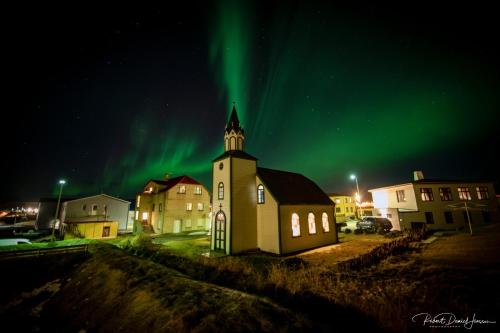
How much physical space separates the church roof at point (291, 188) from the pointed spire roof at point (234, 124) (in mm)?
5043

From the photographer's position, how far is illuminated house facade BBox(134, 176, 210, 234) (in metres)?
36.3

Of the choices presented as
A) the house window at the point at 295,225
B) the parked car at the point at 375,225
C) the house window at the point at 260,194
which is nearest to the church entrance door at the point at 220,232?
the house window at the point at 260,194

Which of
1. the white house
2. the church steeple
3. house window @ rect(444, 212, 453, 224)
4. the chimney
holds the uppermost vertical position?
the church steeple

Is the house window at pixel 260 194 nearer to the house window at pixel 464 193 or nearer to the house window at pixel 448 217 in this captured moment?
the house window at pixel 448 217

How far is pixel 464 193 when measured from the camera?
31.3 metres

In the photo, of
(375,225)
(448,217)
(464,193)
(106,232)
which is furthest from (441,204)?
(106,232)

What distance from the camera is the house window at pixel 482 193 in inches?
1245

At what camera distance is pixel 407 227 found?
2970 cm

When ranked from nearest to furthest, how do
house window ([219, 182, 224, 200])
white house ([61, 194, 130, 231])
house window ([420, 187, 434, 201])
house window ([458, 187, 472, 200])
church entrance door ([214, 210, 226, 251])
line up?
church entrance door ([214, 210, 226, 251])
house window ([219, 182, 224, 200])
house window ([420, 187, 434, 201])
house window ([458, 187, 472, 200])
white house ([61, 194, 130, 231])

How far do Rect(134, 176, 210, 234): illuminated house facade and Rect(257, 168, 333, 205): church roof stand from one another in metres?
21.0

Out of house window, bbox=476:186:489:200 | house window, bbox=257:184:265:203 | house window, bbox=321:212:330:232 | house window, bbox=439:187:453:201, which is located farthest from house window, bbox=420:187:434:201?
house window, bbox=257:184:265:203

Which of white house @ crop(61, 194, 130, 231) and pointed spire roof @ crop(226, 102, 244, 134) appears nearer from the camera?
pointed spire roof @ crop(226, 102, 244, 134)
